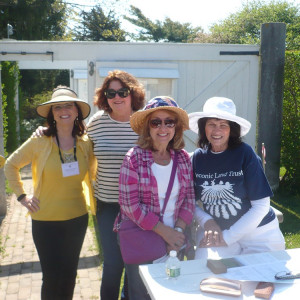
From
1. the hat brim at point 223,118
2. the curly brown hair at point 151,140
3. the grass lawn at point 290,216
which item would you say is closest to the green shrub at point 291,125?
the grass lawn at point 290,216

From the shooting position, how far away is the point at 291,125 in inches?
307

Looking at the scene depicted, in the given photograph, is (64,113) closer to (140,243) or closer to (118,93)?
(118,93)

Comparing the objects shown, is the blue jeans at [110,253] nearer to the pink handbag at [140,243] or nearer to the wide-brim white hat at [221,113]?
the pink handbag at [140,243]

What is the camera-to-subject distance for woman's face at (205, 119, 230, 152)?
297 cm

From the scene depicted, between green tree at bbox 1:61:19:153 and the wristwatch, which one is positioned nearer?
the wristwatch

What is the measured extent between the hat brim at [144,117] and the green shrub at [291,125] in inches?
199

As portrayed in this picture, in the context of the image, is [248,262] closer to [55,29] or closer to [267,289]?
[267,289]

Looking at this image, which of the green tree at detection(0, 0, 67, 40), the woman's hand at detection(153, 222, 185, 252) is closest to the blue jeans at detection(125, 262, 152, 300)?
the woman's hand at detection(153, 222, 185, 252)

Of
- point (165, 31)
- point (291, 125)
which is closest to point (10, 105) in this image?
point (291, 125)

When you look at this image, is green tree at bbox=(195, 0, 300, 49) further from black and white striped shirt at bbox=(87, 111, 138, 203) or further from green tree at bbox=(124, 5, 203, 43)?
black and white striped shirt at bbox=(87, 111, 138, 203)

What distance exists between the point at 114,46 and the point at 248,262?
5.08 metres

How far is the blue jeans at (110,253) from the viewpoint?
321 centimetres

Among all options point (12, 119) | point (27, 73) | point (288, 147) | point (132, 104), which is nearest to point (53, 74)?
point (27, 73)

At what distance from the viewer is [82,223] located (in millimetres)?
3320
